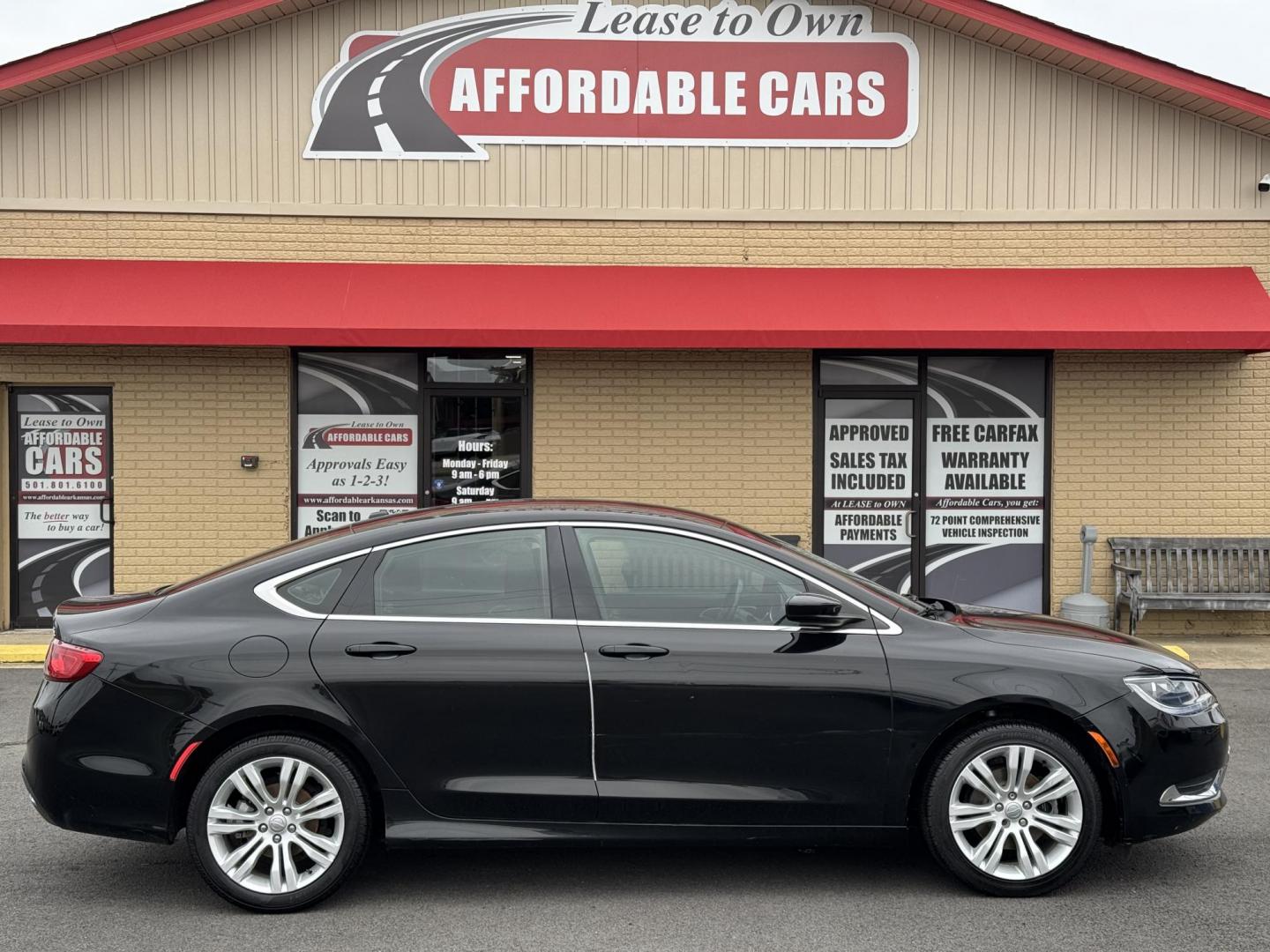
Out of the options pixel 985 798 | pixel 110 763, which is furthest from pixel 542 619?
pixel 985 798

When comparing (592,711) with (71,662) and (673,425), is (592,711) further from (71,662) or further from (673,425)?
(673,425)

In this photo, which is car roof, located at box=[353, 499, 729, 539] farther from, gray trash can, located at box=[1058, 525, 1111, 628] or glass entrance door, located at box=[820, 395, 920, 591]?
gray trash can, located at box=[1058, 525, 1111, 628]

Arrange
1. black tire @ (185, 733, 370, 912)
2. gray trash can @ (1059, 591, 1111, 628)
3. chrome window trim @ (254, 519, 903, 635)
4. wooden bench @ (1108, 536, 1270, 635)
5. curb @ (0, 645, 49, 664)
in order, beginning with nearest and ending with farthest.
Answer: black tire @ (185, 733, 370, 912) < chrome window trim @ (254, 519, 903, 635) < curb @ (0, 645, 49, 664) < gray trash can @ (1059, 591, 1111, 628) < wooden bench @ (1108, 536, 1270, 635)

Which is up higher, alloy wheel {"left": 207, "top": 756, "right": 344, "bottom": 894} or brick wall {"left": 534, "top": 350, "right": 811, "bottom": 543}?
brick wall {"left": 534, "top": 350, "right": 811, "bottom": 543}

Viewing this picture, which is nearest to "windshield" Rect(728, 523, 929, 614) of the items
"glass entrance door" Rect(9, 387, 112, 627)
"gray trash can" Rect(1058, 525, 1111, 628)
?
"gray trash can" Rect(1058, 525, 1111, 628)

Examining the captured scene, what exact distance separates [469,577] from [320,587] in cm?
58

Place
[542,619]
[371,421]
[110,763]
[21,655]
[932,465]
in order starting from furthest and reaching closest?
[932,465]
[371,421]
[21,655]
[542,619]
[110,763]

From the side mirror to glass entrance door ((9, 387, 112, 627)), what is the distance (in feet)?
27.8

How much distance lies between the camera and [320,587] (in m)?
4.85

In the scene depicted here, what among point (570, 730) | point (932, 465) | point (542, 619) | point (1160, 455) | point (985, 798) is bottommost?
point (985, 798)

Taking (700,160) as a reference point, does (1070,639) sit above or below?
below

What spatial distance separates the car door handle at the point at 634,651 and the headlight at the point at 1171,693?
1824 mm

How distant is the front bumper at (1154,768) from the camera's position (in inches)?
187

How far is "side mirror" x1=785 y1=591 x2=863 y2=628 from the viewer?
4.73 metres
